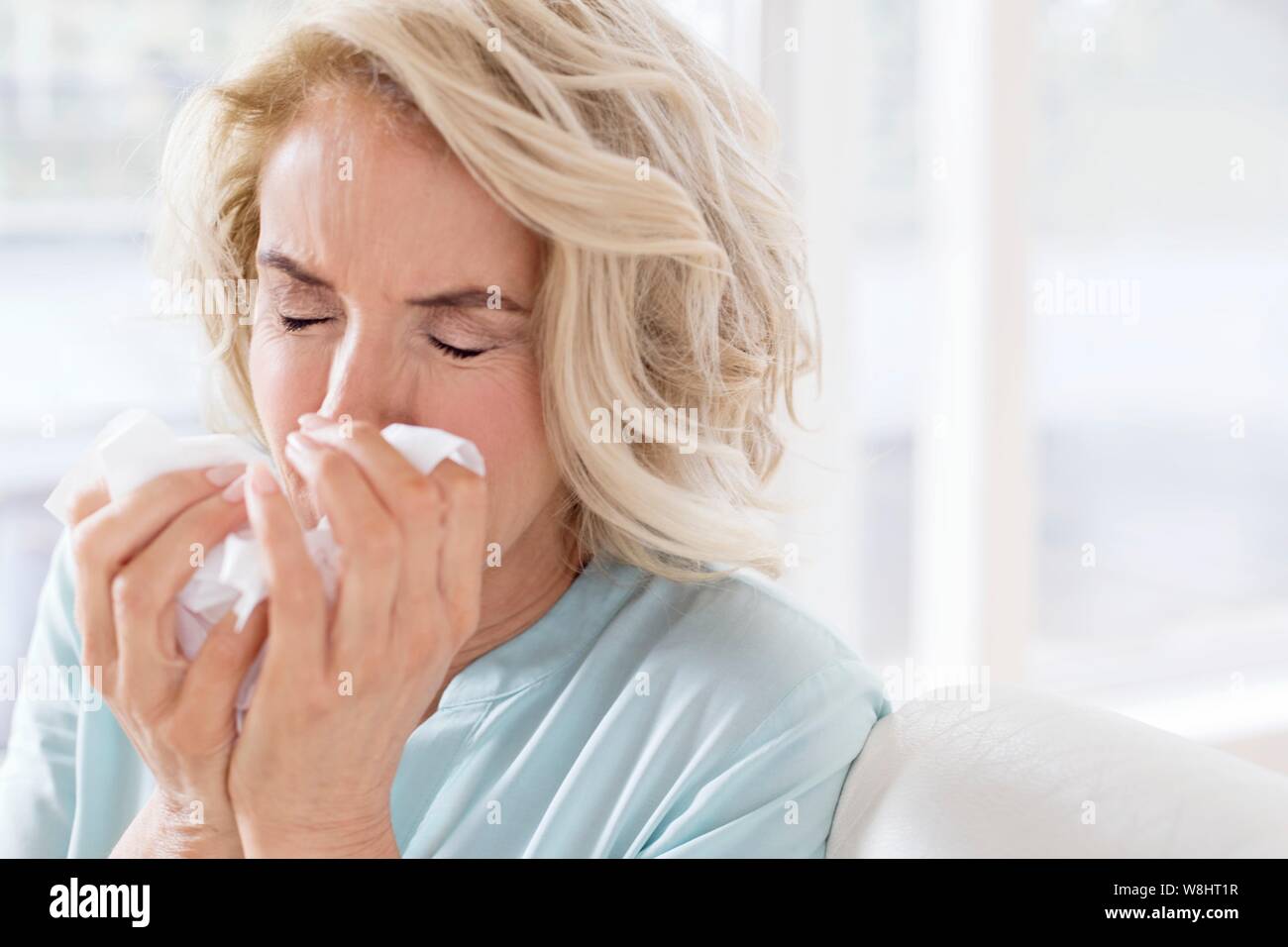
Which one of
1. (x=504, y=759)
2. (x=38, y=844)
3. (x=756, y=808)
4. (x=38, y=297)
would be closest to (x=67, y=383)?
(x=38, y=297)

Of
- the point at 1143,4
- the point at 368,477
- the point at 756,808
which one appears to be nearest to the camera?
the point at 368,477

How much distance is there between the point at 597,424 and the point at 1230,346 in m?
2.08

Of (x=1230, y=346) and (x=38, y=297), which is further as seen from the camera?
(x=1230, y=346)

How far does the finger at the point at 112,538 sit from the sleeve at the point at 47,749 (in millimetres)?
332

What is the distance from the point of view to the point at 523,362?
0.99 meters

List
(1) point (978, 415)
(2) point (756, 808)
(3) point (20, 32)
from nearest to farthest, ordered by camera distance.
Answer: (2) point (756, 808) < (3) point (20, 32) < (1) point (978, 415)

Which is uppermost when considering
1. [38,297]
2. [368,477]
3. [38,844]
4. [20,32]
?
[20,32]

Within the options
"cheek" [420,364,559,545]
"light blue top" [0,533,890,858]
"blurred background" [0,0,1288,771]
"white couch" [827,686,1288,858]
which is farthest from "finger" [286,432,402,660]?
"blurred background" [0,0,1288,771]

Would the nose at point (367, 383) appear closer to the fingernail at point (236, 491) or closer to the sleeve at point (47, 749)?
the fingernail at point (236, 491)

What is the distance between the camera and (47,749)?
4.02 feet

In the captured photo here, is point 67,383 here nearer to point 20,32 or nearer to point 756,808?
point 20,32
